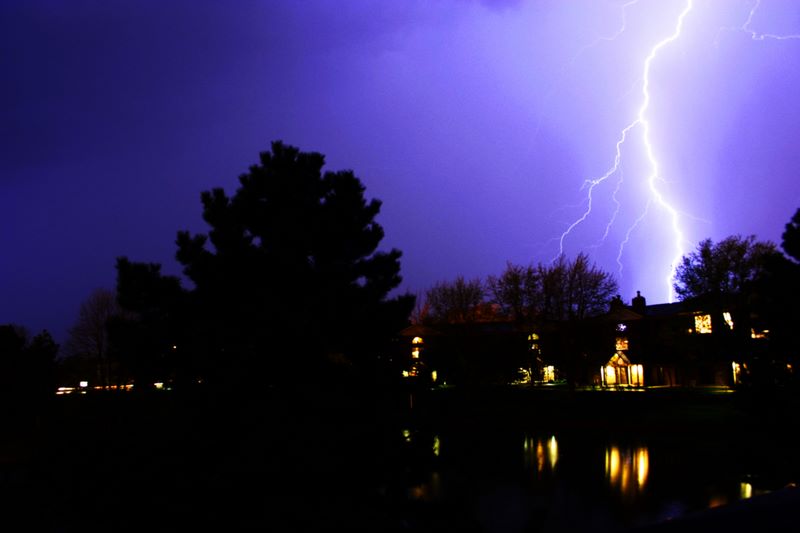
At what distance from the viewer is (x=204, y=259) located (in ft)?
31.2

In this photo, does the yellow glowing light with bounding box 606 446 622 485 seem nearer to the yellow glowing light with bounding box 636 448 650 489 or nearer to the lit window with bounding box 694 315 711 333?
the yellow glowing light with bounding box 636 448 650 489

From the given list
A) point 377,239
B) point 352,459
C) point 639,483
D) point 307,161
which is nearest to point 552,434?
point 639,483

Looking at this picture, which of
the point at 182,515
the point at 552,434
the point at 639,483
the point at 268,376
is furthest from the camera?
the point at 552,434

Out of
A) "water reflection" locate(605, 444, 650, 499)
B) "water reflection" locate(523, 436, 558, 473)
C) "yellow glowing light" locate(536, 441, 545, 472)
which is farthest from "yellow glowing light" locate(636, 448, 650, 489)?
"yellow glowing light" locate(536, 441, 545, 472)

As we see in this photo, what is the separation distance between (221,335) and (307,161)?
3270 millimetres

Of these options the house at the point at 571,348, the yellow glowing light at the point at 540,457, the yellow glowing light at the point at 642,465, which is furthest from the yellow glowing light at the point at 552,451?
the house at the point at 571,348

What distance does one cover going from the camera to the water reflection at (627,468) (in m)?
11.8

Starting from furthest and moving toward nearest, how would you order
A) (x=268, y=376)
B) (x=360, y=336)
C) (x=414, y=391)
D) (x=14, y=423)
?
(x=14, y=423)
(x=360, y=336)
(x=268, y=376)
(x=414, y=391)

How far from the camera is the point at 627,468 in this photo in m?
14.4

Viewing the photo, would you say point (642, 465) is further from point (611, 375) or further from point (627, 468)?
point (611, 375)

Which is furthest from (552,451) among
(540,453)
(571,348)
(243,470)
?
(571,348)

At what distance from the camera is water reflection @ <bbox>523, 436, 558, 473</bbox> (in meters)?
14.9

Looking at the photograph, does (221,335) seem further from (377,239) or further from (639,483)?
(639,483)

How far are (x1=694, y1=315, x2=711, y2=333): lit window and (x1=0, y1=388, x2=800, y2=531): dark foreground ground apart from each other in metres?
42.2
